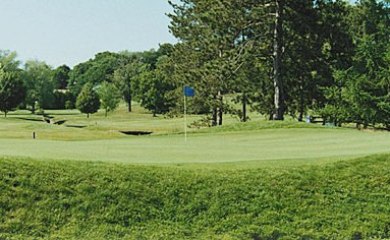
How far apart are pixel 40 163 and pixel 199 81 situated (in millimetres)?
32574

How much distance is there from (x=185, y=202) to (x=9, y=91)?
77206 millimetres

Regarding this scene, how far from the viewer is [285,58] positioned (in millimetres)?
39125

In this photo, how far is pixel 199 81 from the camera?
41.8 meters

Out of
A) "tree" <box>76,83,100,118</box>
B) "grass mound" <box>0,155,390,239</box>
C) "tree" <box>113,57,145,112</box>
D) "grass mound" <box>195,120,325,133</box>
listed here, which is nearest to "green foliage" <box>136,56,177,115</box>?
"tree" <box>76,83,100,118</box>

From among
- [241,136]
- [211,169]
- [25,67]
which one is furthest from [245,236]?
[25,67]

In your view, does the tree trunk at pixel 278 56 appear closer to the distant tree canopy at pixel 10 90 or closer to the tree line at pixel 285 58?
the tree line at pixel 285 58

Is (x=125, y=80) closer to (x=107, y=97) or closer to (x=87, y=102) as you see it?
(x=107, y=97)

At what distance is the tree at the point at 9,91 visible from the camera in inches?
3177

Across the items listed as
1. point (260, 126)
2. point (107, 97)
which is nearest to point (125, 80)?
point (107, 97)

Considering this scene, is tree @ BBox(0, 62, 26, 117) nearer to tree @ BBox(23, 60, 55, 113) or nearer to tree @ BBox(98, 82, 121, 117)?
tree @ BBox(98, 82, 121, 117)

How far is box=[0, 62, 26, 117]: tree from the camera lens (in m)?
80.7

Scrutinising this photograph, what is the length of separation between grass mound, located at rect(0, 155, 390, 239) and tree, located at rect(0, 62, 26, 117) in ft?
245

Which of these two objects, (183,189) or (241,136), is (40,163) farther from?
(241,136)

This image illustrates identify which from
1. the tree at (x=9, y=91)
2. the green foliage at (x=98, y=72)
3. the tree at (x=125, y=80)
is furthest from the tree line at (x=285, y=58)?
the green foliage at (x=98, y=72)
